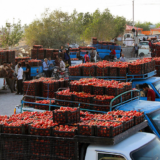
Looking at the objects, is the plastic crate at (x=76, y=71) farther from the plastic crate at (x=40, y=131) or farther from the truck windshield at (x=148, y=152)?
the truck windshield at (x=148, y=152)

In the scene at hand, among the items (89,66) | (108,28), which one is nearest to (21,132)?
(89,66)

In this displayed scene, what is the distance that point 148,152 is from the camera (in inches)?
182

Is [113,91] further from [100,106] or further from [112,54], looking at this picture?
[112,54]

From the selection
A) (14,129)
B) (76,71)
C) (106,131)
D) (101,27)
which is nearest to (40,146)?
(14,129)

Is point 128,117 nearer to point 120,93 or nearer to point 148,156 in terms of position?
point 148,156

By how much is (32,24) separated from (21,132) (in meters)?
42.5

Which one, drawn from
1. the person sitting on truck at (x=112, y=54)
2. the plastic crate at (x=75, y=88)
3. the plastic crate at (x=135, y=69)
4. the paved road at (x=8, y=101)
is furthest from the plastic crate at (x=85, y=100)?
the person sitting on truck at (x=112, y=54)

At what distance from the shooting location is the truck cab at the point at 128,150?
4.40 meters

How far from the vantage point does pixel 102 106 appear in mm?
8000

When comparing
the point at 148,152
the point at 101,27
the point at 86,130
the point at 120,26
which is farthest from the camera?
the point at 120,26

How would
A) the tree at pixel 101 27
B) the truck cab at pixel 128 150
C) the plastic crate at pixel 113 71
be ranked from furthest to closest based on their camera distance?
the tree at pixel 101 27 → the plastic crate at pixel 113 71 → the truck cab at pixel 128 150

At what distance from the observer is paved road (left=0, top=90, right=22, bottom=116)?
13530mm

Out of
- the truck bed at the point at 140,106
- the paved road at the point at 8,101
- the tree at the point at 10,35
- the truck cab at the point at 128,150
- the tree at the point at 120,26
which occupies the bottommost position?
the paved road at the point at 8,101

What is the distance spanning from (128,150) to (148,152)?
422 millimetres
